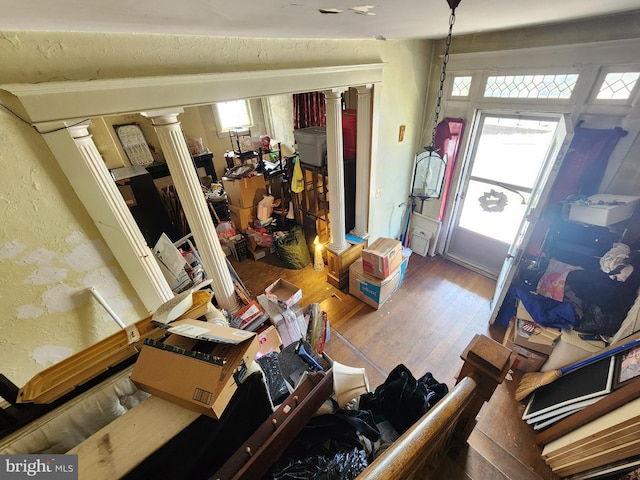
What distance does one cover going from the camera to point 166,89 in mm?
1451

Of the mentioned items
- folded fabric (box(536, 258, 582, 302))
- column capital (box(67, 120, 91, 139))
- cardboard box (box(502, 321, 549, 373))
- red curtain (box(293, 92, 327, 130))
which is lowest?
cardboard box (box(502, 321, 549, 373))

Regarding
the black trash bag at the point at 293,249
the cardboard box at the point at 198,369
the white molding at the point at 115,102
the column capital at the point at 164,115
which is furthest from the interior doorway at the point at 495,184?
the column capital at the point at 164,115

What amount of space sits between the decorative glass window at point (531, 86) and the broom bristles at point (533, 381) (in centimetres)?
236

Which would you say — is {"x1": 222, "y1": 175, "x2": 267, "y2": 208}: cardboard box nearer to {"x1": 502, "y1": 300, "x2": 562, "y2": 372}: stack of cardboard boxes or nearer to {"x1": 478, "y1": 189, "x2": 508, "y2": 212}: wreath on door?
{"x1": 478, "y1": 189, "x2": 508, "y2": 212}: wreath on door

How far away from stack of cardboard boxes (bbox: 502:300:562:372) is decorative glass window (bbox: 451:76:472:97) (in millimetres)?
2345

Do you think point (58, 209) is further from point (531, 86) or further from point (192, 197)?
point (531, 86)

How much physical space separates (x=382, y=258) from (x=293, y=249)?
53.0 inches

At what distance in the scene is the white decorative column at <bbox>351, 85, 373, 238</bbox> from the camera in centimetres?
264

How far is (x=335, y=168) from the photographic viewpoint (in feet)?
9.29

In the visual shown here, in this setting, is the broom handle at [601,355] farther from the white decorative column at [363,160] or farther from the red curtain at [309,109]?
the red curtain at [309,109]

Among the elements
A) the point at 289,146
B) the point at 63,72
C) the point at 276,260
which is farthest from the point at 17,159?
the point at 289,146

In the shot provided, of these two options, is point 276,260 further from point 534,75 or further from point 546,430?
point 534,75

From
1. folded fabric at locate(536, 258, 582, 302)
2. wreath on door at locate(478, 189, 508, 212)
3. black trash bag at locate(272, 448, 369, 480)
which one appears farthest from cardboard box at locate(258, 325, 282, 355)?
wreath on door at locate(478, 189, 508, 212)

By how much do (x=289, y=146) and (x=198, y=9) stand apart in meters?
5.30
